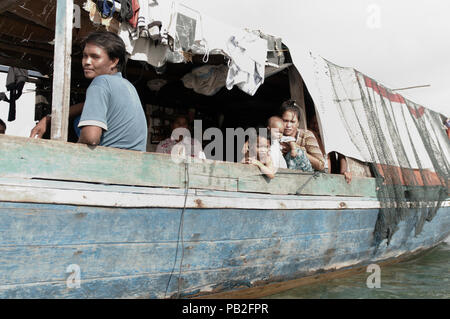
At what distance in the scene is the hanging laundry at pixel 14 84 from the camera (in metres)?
5.80

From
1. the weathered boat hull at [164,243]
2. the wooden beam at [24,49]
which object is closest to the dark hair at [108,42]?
the weathered boat hull at [164,243]

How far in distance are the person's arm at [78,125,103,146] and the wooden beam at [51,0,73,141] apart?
159mm

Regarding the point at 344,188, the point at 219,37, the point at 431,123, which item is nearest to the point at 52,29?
the point at 219,37

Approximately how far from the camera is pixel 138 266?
291 centimetres

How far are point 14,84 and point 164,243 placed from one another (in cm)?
418

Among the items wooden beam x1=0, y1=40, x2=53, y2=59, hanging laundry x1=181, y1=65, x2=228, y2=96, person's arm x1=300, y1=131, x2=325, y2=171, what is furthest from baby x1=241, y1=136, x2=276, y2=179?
wooden beam x1=0, y1=40, x2=53, y2=59

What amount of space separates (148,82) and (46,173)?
4347mm

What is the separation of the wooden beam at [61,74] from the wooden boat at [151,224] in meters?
0.21

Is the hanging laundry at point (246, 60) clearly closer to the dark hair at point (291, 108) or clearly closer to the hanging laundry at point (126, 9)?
the dark hair at point (291, 108)

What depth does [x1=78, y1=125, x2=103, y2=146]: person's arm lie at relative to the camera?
259cm

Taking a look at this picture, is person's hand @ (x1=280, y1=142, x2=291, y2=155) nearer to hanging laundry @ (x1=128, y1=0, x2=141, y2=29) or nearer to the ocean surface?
the ocean surface

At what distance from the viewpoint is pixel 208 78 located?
18.2ft

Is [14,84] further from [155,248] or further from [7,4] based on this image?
[155,248]

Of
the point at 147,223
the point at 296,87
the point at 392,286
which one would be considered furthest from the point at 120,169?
the point at 392,286
